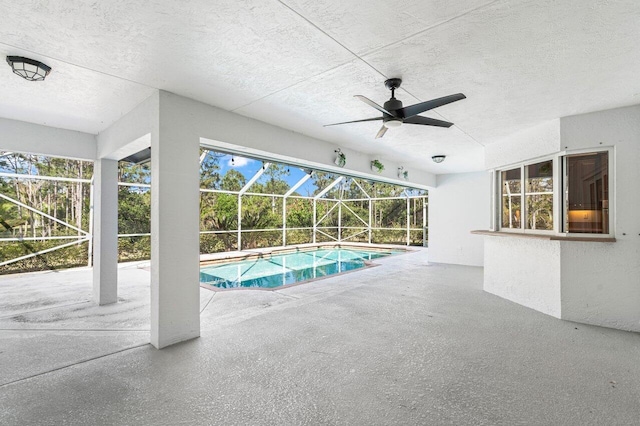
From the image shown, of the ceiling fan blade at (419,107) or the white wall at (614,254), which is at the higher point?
the ceiling fan blade at (419,107)

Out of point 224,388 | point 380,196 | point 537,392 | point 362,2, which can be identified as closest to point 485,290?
point 537,392

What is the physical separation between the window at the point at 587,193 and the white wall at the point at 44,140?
659 cm

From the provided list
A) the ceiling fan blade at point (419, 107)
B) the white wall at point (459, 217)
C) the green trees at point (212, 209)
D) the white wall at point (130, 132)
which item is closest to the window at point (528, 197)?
the ceiling fan blade at point (419, 107)

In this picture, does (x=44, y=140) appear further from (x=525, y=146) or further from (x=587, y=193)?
(x=587, y=193)

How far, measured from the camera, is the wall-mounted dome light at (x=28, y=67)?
7.57ft

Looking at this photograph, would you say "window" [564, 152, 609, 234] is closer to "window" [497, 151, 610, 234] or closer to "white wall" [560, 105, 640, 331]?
"window" [497, 151, 610, 234]

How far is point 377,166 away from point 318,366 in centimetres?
433

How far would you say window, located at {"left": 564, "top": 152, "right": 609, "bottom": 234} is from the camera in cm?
363

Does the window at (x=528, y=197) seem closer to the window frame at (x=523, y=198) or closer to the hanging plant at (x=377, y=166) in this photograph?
the window frame at (x=523, y=198)

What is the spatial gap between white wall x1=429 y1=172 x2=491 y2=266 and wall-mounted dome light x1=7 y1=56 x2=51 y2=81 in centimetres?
817

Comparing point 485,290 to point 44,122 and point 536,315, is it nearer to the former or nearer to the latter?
point 536,315

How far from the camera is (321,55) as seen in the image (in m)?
2.32

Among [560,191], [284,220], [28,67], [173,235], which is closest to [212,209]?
[284,220]

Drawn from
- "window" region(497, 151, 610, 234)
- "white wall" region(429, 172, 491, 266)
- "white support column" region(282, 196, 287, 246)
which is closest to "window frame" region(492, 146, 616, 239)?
"window" region(497, 151, 610, 234)
